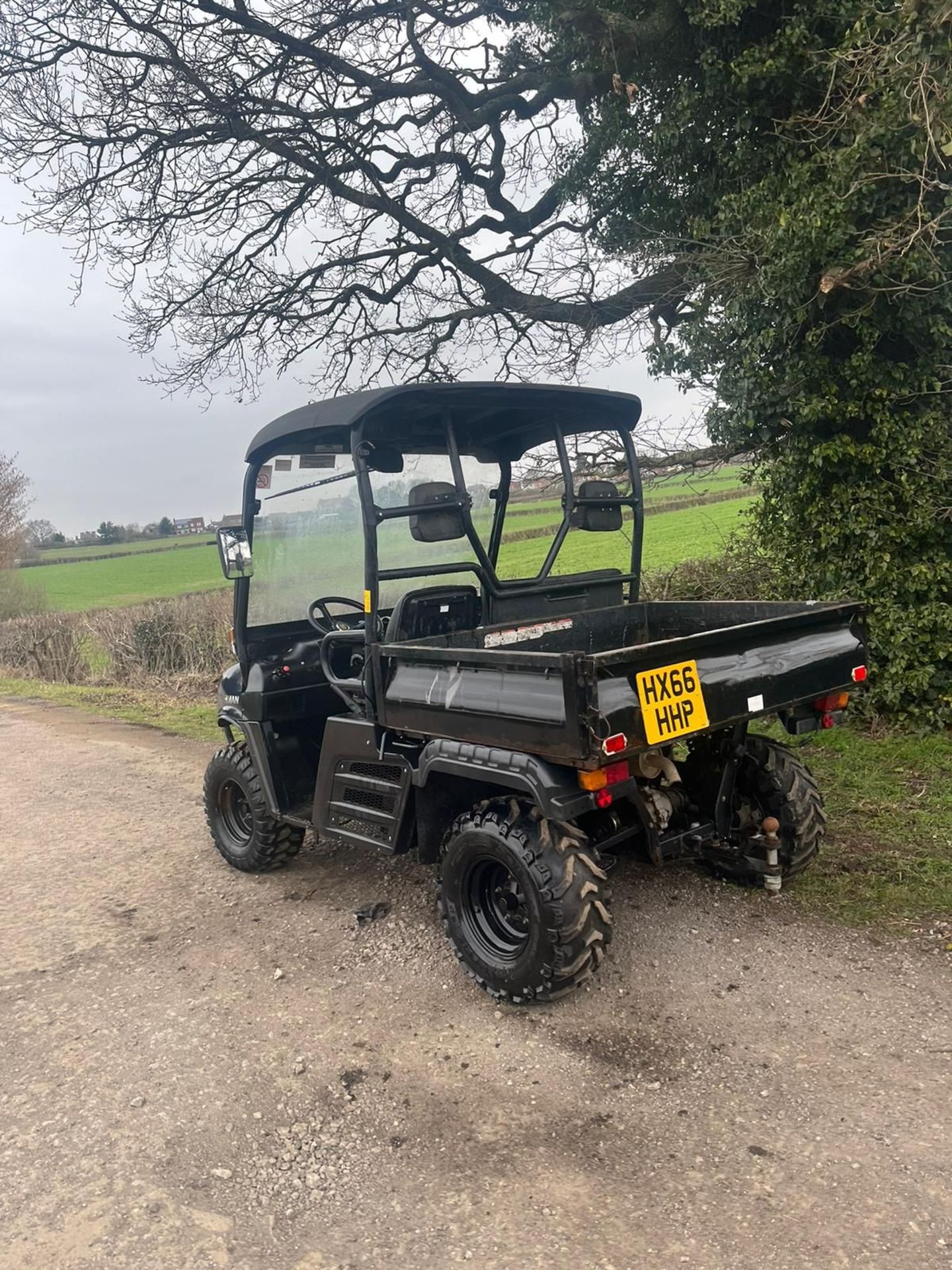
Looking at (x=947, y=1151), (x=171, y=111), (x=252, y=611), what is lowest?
(x=947, y=1151)

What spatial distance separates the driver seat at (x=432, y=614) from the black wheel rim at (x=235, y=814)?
1.62 m

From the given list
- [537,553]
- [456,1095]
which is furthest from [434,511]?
[456,1095]

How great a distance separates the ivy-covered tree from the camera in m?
5.41

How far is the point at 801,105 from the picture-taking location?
6215 millimetres

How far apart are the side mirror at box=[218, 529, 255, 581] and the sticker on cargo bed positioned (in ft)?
4.29

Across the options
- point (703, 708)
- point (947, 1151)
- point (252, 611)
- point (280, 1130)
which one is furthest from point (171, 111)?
point (947, 1151)

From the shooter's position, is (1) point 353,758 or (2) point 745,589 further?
(2) point 745,589

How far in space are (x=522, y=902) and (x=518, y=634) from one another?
1.35m

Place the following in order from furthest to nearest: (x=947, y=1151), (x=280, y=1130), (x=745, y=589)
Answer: (x=745, y=589), (x=280, y=1130), (x=947, y=1151)

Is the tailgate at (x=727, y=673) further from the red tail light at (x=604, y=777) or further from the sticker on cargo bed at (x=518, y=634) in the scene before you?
the sticker on cargo bed at (x=518, y=634)

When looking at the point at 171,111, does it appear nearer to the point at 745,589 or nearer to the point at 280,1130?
the point at 745,589

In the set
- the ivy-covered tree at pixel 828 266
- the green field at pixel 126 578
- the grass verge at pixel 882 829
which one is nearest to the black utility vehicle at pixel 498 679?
the grass verge at pixel 882 829

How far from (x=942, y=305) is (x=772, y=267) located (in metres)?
1.18

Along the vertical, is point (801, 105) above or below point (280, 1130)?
above
